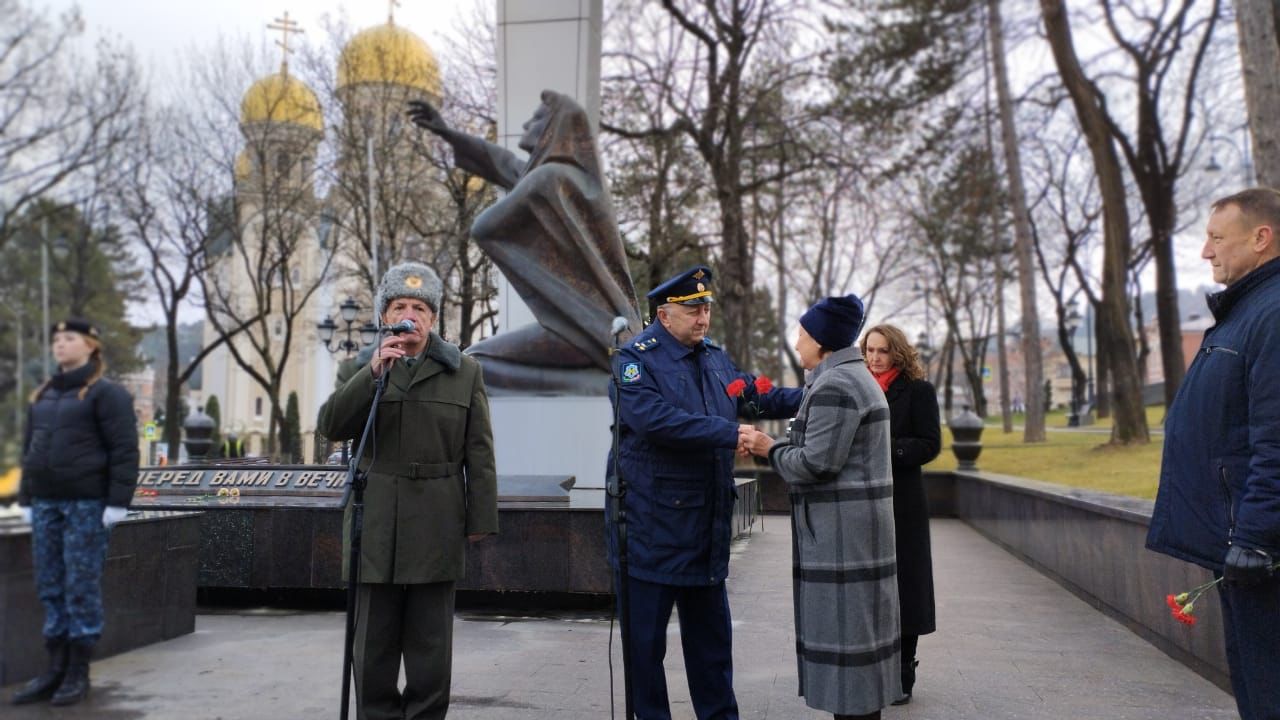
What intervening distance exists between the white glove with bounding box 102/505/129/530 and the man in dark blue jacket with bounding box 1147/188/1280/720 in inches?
139

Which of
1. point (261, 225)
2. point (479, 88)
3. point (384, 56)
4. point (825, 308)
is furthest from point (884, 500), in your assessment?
point (384, 56)

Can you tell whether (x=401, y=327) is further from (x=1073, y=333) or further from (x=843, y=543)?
(x=1073, y=333)

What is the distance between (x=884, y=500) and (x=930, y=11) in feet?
57.2

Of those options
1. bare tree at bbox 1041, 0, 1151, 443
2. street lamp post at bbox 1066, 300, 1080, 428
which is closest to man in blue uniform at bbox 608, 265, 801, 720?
bare tree at bbox 1041, 0, 1151, 443

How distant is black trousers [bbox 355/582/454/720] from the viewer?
358cm

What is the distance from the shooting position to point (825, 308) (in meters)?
3.53

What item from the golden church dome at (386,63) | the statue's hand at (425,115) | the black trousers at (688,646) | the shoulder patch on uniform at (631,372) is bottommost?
the black trousers at (688,646)

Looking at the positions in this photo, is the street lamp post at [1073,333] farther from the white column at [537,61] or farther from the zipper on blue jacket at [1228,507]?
the zipper on blue jacket at [1228,507]

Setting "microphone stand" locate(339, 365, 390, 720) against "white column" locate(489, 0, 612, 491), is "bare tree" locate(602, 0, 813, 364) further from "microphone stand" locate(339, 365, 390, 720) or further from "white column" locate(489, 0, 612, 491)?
"microphone stand" locate(339, 365, 390, 720)

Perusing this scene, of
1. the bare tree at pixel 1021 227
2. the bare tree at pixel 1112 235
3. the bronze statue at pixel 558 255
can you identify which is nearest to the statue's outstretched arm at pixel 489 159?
the bronze statue at pixel 558 255

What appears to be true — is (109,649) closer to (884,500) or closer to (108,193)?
(108,193)

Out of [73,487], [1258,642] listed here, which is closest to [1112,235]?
[1258,642]

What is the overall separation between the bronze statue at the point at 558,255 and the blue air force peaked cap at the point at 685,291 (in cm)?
510

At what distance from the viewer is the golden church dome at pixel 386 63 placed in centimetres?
2306
